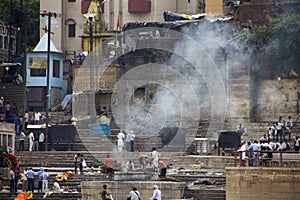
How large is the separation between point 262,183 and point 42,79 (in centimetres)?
2904

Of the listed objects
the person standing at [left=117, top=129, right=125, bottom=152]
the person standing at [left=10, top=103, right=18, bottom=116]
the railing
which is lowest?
the person standing at [left=117, top=129, right=125, bottom=152]

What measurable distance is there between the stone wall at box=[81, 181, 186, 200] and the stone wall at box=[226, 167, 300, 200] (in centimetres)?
156

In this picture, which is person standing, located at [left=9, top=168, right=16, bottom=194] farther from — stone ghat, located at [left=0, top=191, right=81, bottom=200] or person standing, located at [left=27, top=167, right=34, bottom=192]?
person standing, located at [left=27, top=167, right=34, bottom=192]

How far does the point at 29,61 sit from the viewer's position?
64.2 metres

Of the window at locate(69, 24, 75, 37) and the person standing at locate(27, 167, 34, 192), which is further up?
the window at locate(69, 24, 75, 37)

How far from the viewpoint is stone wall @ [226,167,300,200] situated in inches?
1432

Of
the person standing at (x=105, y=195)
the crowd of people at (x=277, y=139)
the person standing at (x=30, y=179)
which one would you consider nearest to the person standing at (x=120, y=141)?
the crowd of people at (x=277, y=139)

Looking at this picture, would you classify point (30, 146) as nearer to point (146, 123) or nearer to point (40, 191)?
point (146, 123)

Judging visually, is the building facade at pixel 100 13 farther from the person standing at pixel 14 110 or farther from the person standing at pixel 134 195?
the person standing at pixel 134 195

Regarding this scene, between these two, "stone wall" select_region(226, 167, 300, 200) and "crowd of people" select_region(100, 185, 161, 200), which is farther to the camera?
"stone wall" select_region(226, 167, 300, 200)

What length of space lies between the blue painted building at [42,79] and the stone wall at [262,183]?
26.4 m

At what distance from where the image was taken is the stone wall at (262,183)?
3638 cm

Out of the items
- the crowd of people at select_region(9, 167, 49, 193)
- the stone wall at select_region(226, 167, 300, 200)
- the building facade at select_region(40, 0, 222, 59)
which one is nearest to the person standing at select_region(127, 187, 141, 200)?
the stone wall at select_region(226, 167, 300, 200)

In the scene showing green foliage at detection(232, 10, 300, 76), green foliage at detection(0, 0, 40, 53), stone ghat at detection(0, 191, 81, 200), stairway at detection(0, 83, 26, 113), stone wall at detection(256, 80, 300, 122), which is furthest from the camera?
green foliage at detection(0, 0, 40, 53)
